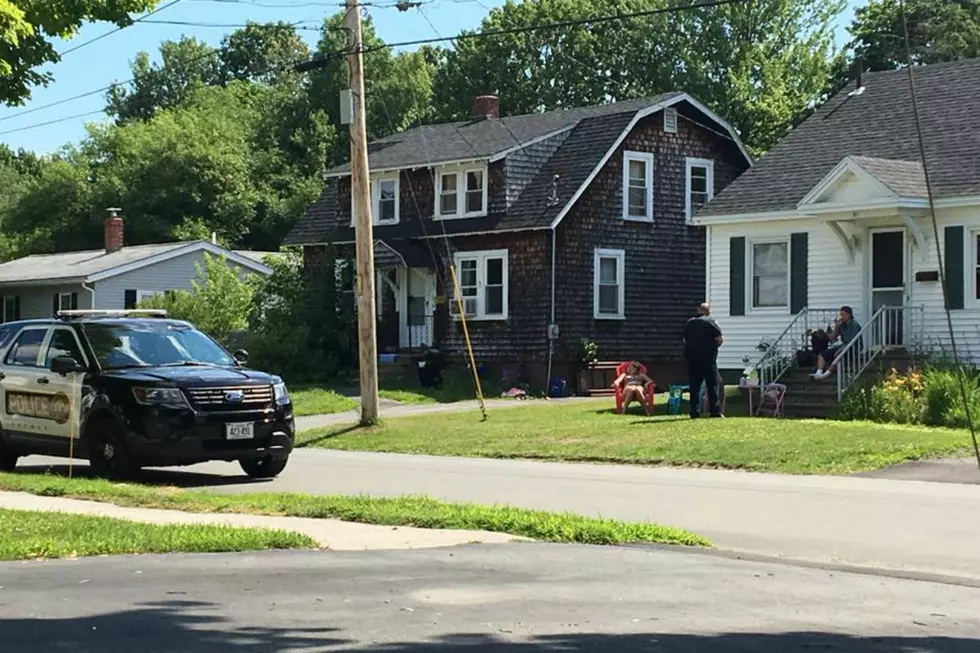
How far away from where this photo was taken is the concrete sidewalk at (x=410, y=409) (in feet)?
91.4

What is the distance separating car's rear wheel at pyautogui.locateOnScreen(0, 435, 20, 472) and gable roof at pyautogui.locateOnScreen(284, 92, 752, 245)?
64.9ft

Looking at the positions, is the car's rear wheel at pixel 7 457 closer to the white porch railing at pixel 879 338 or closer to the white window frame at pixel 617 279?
the white porch railing at pixel 879 338

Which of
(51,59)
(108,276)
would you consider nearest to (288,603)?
(51,59)

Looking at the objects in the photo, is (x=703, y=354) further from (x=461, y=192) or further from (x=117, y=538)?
(x=461, y=192)

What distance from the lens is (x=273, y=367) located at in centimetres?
3694

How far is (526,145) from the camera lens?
38.2 meters

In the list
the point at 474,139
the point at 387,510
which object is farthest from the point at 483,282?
the point at 387,510

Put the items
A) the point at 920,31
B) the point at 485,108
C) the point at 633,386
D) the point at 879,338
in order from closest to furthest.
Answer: the point at 633,386, the point at 879,338, the point at 485,108, the point at 920,31

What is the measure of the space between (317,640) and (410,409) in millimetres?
24471

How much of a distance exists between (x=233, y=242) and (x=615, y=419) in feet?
146

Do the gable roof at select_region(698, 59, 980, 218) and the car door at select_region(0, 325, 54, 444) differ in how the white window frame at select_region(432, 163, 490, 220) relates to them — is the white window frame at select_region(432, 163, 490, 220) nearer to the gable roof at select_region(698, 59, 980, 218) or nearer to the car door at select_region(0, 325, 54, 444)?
the gable roof at select_region(698, 59, 980, 218)

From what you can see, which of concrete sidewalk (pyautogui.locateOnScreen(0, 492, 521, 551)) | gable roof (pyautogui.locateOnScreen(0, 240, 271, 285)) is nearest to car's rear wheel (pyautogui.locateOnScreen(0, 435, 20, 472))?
concrete sidewalk (pyautogui.locateOnScreen(0, 492, 521, 551))

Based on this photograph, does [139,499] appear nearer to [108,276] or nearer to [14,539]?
[14,539]

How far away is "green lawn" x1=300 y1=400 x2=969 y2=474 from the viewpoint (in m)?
18.5
